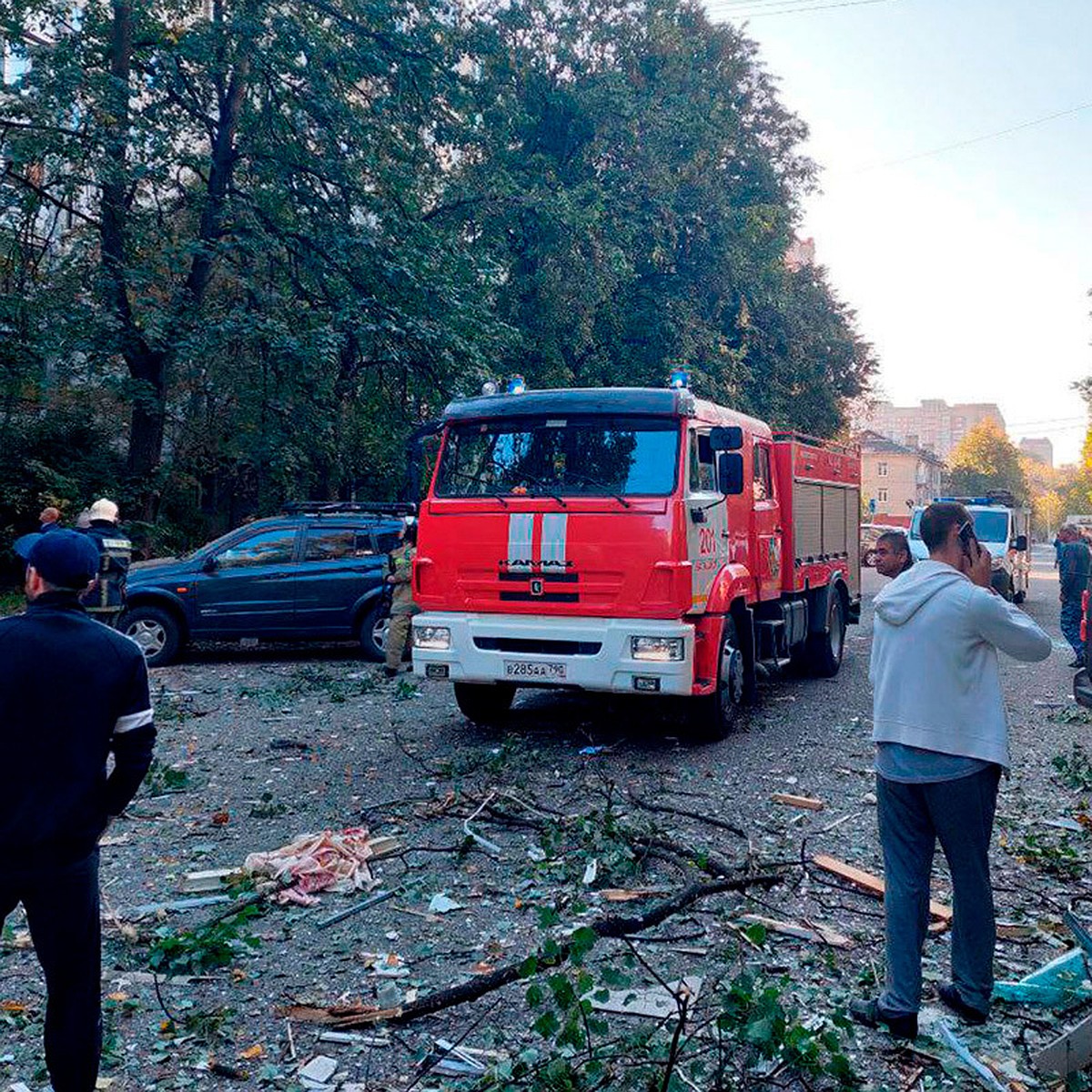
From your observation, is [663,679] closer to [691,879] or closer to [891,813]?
[691,879]

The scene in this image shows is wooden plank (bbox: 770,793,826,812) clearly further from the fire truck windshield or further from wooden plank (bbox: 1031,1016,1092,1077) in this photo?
wooden plank (bbox: 1031,1016,1092,1077)

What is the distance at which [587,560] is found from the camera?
8.05 metres

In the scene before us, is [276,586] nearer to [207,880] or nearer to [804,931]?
[207,880]

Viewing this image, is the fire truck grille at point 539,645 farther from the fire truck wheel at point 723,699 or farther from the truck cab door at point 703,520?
the fire truck wheel at point 723,699

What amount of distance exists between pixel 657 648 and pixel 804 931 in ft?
10.3

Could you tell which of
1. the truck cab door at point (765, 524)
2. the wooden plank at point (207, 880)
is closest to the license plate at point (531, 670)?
the truck cab door at point (765, 524)

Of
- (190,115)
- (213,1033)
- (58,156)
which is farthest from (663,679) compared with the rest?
(190,115)

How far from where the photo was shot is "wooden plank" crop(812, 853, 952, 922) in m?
5.24

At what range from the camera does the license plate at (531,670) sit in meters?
8.12

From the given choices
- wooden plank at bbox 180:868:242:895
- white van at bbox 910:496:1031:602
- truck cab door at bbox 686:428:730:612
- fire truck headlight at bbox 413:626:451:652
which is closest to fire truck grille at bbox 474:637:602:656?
fire truck headlight at bbox 413:626:451:652

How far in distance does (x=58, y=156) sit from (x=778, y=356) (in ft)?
67.3

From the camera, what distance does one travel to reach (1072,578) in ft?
49.2

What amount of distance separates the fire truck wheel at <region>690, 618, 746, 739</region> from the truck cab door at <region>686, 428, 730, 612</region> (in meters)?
0.58

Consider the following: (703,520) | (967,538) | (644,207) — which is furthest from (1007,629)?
(644,207)
